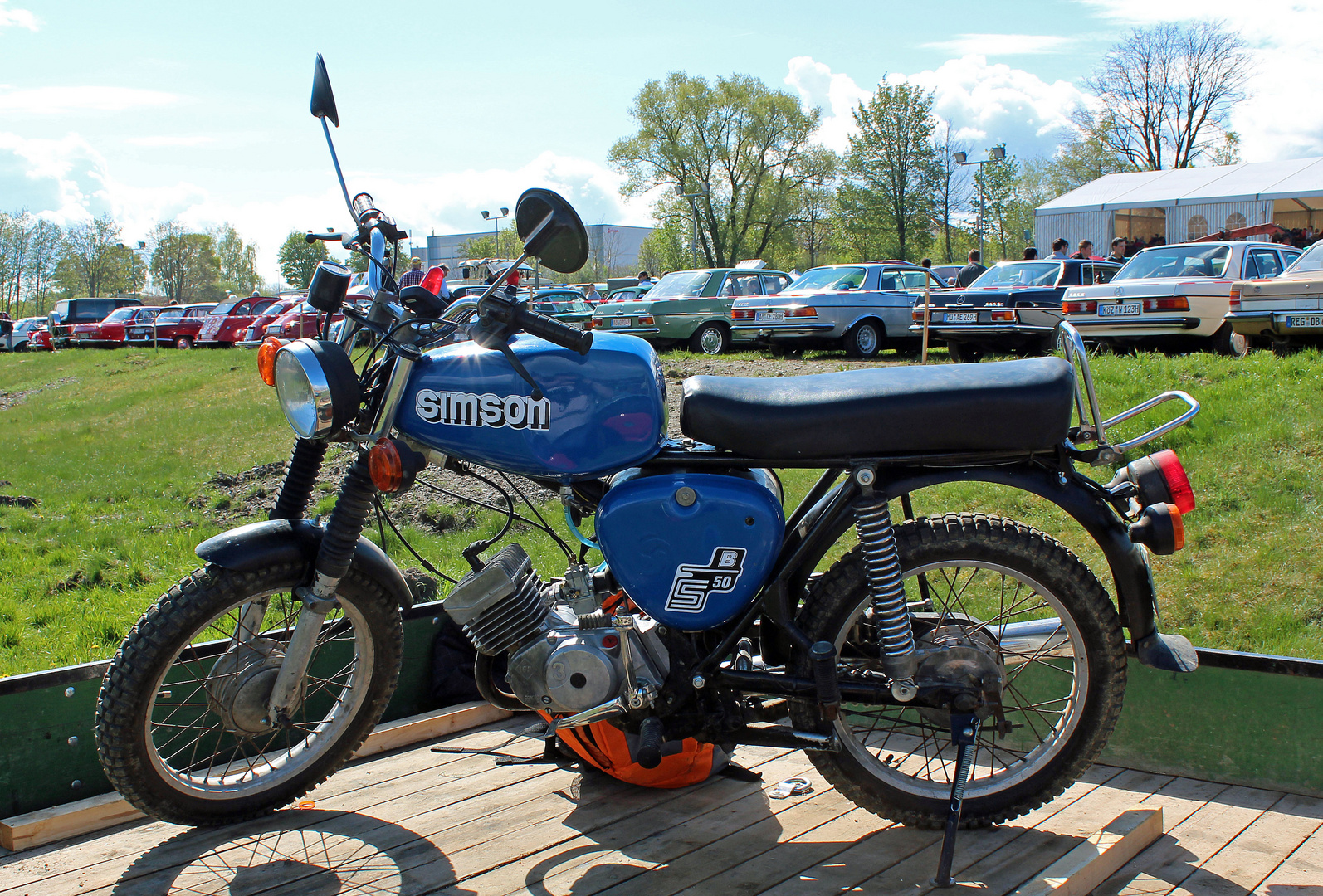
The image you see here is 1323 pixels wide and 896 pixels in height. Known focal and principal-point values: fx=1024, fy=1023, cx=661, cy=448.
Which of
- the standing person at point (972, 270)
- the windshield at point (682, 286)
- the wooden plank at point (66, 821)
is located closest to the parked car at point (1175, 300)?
the standing person at point (972, 270)

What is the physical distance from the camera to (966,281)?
15742 mm

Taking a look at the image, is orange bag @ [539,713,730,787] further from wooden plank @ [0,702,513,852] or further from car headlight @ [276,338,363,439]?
car headlight @ [276,338,363,439]

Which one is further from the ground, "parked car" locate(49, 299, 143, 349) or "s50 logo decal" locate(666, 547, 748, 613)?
"parked car" locate(49, 299, 143, 349)

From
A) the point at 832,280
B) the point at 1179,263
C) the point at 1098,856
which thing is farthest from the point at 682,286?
the point at 1098,856

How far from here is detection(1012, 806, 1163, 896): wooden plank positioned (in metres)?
2.25

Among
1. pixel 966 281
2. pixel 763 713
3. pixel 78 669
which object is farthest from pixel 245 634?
pixel 966 281

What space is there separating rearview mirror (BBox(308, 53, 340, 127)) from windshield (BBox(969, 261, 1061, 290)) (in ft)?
36.6

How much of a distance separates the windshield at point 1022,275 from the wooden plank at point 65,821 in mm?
11642

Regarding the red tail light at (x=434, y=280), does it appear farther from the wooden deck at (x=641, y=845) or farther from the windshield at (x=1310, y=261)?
the windshield at (x=1310, y=261)

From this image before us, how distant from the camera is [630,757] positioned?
2832 millimetres

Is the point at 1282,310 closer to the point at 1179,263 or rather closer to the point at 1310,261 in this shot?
the point at 1310,261

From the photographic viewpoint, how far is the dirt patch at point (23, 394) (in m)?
15.0

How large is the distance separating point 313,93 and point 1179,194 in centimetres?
2712

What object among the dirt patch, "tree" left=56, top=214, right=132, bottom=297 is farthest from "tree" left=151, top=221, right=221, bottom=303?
the dirt patch
